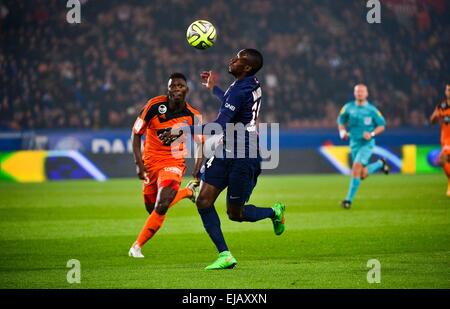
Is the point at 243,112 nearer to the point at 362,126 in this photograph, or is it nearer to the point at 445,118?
the point at 362,126

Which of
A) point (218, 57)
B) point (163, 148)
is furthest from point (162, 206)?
point (218, 57)

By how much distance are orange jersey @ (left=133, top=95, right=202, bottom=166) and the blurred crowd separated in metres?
15.6

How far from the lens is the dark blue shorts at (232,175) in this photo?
9.06 m

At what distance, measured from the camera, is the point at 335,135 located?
1028 inches

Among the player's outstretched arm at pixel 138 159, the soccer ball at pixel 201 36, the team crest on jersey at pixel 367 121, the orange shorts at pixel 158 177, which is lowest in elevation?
the orange shorts at pixel 158 177

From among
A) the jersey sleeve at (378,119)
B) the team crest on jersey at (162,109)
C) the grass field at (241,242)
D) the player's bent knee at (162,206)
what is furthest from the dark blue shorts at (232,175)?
the jersey sleeve at (378,119)

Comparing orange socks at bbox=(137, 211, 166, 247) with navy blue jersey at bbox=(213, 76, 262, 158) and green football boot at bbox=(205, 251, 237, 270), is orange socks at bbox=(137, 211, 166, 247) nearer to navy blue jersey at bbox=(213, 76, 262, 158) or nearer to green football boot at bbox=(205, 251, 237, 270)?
green football boot at bbox=(205, 251, 237, 270)

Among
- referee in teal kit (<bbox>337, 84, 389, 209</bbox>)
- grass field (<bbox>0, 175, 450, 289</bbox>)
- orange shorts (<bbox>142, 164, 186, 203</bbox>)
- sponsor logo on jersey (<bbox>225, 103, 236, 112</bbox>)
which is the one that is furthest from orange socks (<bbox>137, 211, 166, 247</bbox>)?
referee in teal kit (<bbox>337, 84, 389, 209</bbox>)

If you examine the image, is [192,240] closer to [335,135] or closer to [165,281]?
[165,281]

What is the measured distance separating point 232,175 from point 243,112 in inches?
26.7

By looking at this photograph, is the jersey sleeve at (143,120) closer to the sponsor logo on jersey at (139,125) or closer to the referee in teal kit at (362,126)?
the sponsor logo on jersey at (139,125)

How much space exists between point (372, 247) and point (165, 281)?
3444 mm

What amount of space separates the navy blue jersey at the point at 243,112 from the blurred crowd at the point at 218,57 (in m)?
17.3
